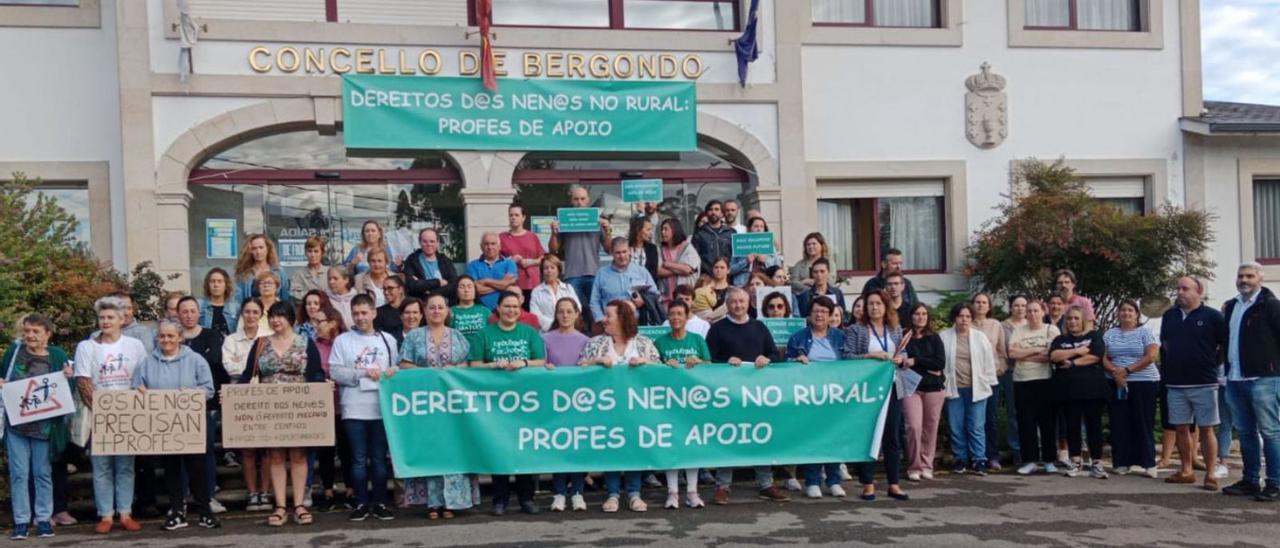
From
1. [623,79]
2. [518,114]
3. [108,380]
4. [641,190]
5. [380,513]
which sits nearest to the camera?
[108,380]

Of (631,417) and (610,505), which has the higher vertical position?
(631,417)

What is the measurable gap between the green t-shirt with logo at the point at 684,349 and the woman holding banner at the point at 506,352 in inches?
42.2

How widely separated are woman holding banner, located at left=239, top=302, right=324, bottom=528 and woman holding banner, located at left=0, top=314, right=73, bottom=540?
145 centimetres

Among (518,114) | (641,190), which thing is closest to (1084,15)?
(641,190)

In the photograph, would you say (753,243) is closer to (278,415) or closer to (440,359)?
(440,359)

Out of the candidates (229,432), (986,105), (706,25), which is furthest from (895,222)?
(229,432)

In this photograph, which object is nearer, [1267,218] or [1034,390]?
[1034,390]

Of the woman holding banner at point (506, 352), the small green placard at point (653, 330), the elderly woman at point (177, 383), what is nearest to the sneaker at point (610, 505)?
the woman holding banner at point (506, 352)

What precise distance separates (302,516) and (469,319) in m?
2.23

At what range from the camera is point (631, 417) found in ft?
31.5

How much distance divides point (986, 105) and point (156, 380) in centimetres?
1186

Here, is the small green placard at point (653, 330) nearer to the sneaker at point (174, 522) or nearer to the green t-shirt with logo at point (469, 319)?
the green t-shirt with logo at point (469, 319)

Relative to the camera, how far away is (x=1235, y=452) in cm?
1283

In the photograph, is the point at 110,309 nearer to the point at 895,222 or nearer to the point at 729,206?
the point at 729,206
